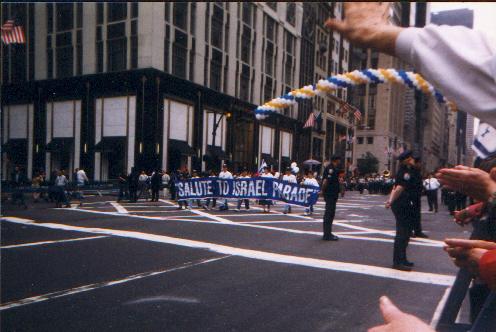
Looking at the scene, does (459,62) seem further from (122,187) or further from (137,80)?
(137,80)

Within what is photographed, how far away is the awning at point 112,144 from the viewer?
98.7 ft

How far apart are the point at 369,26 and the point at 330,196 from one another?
821 centimetres

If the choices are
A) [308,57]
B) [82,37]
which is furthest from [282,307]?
[308,57]

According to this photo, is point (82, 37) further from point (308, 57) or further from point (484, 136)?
point (484, 136)

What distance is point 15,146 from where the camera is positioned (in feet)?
116

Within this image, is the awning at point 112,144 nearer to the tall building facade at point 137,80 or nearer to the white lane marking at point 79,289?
the tall building facade at point 137,80

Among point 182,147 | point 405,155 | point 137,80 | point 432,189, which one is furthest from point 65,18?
point 405,155

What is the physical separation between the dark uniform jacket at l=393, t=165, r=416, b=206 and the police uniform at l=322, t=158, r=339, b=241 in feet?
6.35

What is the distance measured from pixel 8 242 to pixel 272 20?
102ft

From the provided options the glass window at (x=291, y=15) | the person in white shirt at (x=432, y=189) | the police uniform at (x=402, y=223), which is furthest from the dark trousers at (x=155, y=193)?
the glass window at (x=291, y=15)

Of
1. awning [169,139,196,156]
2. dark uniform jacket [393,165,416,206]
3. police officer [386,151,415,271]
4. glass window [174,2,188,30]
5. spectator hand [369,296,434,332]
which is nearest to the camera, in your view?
spectator hand [369,296,434,332]

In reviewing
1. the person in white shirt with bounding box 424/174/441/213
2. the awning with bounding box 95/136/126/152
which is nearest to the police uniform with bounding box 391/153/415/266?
the person in white shirt with bounding box 424/174/441/213

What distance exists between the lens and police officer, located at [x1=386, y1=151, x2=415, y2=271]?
643cm

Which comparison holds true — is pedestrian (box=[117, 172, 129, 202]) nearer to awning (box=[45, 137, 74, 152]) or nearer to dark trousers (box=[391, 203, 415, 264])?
awning (box=[45, 137, 74, 152])
